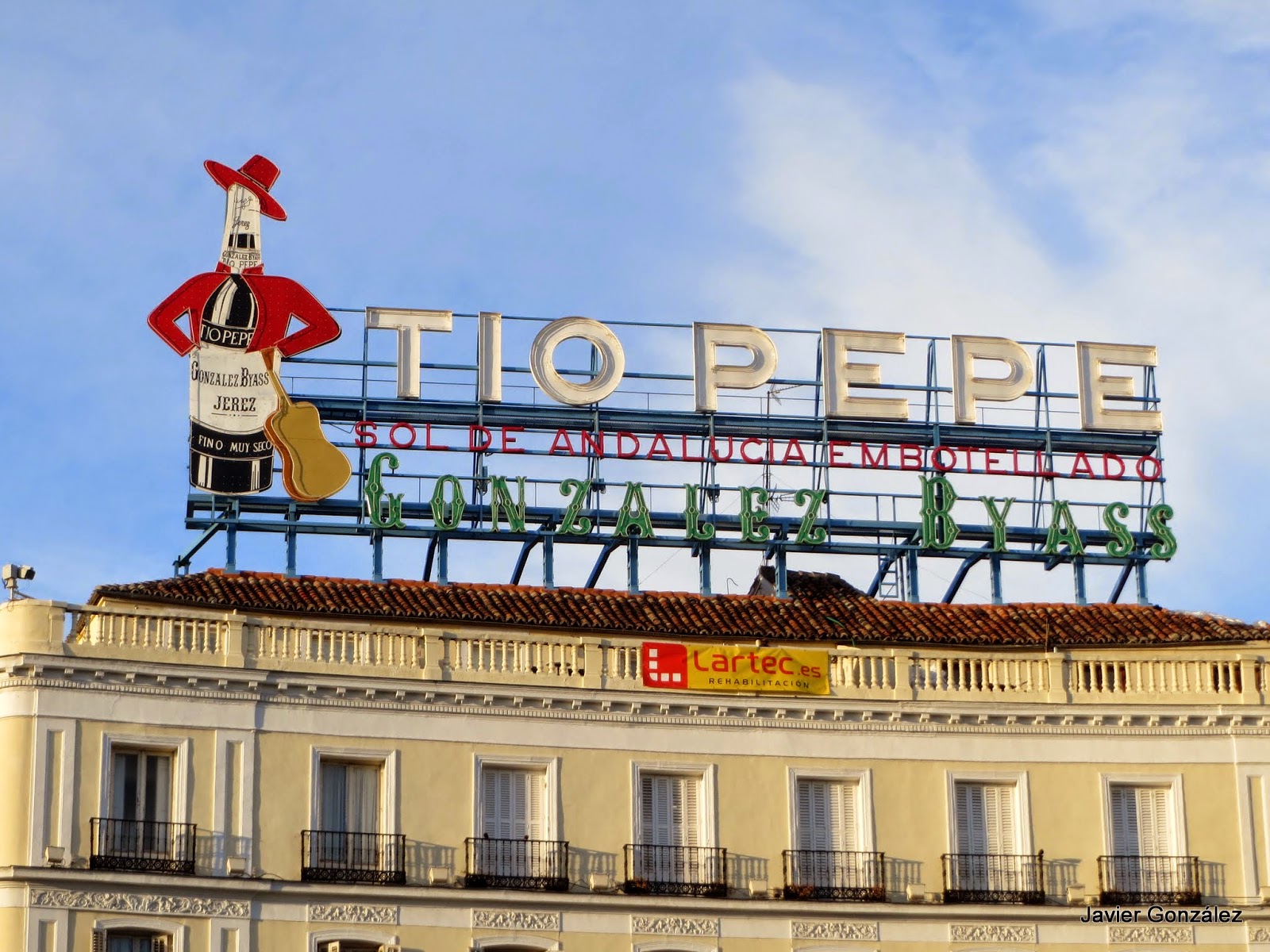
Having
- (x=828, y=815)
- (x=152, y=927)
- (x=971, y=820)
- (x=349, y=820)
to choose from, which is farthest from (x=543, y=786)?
(x=971, y=820)

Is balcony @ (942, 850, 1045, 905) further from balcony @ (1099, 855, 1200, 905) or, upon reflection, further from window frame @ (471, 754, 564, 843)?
window frame @ (471, 754, 564, 843)

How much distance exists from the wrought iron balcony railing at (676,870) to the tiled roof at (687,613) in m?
6.05

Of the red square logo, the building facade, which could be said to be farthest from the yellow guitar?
the red square logo

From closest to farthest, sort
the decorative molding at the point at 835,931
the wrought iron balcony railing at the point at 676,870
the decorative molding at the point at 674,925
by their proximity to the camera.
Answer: the decorative molding at the point at 674,925
the wrought iron balcony railing at the point at 676,870
the decorative molding at the point at 835,931

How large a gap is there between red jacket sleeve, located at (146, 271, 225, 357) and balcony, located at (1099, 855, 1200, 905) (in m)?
28.6

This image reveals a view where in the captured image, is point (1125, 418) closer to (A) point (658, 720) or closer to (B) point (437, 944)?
(A) point (658, 720)

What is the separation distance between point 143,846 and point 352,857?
4.60m

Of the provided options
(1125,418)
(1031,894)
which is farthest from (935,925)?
(1125,418)

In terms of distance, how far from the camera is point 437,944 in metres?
54.1

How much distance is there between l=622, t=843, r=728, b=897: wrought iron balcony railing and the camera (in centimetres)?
5575

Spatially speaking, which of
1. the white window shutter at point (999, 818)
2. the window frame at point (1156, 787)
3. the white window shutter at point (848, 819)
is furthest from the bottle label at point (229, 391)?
the window frame at point (1156, 787)

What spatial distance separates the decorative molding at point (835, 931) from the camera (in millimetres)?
56000

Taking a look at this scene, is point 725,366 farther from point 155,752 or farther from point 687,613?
point 155,752

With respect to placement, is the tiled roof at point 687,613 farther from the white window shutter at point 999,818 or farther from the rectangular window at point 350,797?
the rectangular window at point 350,797
